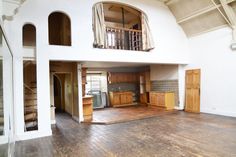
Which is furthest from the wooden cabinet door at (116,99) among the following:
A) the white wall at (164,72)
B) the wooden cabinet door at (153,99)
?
the white wall at (164,72)

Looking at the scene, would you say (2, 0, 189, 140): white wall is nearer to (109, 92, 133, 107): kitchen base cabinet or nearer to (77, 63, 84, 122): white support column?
(77, 63, 84, 122): white support column

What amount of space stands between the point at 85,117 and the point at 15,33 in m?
3.89

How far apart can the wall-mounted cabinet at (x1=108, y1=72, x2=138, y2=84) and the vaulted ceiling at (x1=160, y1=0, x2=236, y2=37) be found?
14.4ft

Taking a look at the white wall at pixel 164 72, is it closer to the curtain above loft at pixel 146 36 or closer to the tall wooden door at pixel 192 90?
the tall wooden door at pixel 192 90

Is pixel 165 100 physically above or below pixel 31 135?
above

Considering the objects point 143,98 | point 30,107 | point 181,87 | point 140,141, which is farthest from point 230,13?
point 30,107

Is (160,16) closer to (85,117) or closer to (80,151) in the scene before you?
(85,117)

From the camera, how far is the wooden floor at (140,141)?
3.62 metres

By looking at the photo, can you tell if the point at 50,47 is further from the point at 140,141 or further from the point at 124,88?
the point at 124,88

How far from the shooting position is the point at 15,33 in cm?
459

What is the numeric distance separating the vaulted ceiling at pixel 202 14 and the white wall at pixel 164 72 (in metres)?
1.77

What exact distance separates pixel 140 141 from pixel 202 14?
5488 mm

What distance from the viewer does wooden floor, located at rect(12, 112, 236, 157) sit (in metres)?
3.62

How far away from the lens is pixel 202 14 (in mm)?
6746
